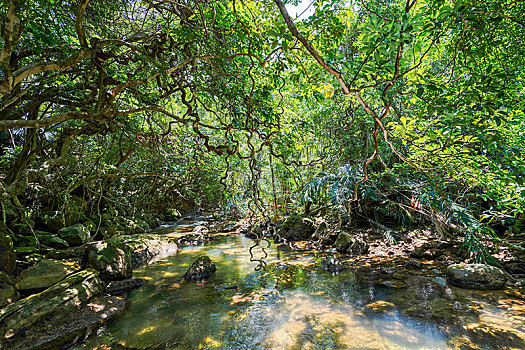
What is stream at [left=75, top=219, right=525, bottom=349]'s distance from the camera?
3.22m

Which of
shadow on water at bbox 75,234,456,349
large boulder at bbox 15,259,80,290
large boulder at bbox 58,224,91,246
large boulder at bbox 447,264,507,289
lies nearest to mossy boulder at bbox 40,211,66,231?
large boulder at bbox 58,224,91,246

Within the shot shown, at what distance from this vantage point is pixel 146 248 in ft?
23.9

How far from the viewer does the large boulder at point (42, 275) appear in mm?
4164

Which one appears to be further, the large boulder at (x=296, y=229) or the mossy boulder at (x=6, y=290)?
the large boulder at (x=296, y=229)

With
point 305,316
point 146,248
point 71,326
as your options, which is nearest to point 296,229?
point 146,248

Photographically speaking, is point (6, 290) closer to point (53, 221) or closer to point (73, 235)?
point (73, 235)

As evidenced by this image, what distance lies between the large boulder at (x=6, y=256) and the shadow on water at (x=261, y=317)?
2.19 metres

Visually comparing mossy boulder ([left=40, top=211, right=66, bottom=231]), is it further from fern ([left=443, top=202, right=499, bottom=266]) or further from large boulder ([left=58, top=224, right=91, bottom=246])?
fern ([left=443, top=202, right=499, bottom=266])

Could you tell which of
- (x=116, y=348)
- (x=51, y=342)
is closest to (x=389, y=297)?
(x=116, y=348)

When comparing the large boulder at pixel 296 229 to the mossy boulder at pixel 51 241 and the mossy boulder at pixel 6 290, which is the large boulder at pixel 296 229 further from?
the mossy boulder at pixel 6 290

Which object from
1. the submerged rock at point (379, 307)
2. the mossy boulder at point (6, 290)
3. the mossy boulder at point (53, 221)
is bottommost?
the submerged rock at point (379, 307)

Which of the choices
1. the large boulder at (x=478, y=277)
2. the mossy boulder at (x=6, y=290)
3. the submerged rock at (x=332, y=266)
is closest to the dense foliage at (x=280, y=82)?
the large boulder at (x=478, y=277)

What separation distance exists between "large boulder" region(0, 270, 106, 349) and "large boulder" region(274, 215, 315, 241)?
596 cm

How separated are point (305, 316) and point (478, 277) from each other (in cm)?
315
